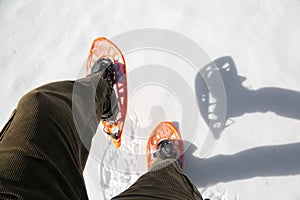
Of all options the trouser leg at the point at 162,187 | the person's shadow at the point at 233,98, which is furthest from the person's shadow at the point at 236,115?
the trouser leg at the point at 162,187

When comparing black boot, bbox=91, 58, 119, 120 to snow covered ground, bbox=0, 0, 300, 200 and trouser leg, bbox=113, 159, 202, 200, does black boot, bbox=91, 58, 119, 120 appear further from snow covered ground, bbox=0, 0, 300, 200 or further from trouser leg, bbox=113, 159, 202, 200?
trouser leg, bbox=113, 159, 202, 200

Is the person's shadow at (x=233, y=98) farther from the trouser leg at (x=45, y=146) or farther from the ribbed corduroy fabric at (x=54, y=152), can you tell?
the trouser leg at (x=45, y=146)

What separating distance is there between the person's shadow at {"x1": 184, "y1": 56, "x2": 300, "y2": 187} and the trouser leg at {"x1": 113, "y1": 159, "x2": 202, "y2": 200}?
27cm

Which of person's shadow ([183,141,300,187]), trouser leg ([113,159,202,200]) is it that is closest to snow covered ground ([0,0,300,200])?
person's shadow ([183,141,300,187])

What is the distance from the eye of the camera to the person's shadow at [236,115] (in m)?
0.85

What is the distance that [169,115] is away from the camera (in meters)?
0.96

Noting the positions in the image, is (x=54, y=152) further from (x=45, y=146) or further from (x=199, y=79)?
(x=199, y=79)

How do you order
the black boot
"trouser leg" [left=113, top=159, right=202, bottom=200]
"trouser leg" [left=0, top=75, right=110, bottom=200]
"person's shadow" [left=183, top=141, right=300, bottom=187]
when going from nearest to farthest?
"trouser leg" [left=0, top=75, right=110, bottom=200] → "trouser leg" [left=113, top=159, right=202, bottom=200] → "person's shadow" [left=183, top=141, right=300, bottom=187] → the black boot

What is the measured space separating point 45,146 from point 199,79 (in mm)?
696

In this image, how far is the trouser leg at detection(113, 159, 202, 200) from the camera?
0.51 m

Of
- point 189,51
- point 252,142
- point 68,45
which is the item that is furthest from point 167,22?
point 252,142

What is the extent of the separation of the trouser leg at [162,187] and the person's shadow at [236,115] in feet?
0.88

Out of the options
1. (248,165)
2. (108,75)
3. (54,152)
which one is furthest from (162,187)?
(108,75)

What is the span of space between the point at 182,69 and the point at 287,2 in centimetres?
53
